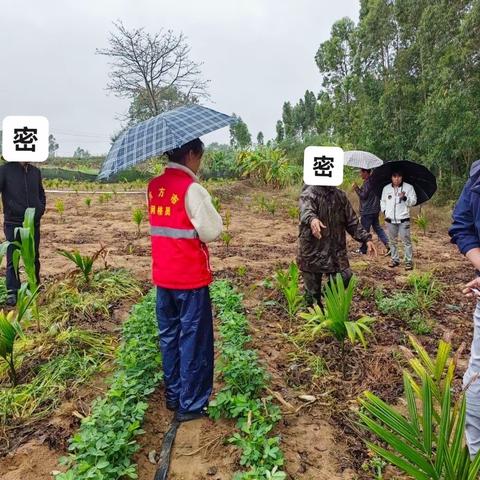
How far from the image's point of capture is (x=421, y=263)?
6828mm

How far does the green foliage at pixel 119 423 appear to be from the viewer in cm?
208

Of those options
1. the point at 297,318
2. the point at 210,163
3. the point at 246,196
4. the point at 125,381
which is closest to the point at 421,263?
the point at 297,318

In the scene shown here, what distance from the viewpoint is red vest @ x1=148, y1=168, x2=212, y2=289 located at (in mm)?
2482

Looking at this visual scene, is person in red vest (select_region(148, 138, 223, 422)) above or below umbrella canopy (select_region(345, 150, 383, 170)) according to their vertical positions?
below

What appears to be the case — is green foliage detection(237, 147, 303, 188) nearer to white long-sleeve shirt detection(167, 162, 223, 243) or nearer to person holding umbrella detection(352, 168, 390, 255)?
person holding umbrella detection(352, 168, 390, 255)

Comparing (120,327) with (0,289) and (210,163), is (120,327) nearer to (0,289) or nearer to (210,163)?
(0,289)

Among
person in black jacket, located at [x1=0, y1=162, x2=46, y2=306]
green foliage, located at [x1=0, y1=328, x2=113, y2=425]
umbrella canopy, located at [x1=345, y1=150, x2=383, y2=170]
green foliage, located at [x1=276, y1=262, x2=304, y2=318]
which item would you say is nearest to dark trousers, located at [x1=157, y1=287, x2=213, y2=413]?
green foliage, located at [x1=0, y1=328, x2=113, y2=425]

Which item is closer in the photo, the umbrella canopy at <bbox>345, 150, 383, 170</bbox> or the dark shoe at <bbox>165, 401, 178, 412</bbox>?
the dark shoe at <bbox>165, 401, 178, 412</bbox>

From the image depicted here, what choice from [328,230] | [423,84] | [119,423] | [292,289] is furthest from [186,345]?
[423,84]

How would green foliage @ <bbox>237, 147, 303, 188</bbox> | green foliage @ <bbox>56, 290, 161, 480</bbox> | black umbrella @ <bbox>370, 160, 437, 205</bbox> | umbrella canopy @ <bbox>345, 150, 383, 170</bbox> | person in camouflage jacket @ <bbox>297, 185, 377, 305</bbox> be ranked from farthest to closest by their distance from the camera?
green foliage @ <bbox>237, 147, 303, 188</bbox>
umbrella canopy @ <bbox>345, 150, 383, 170</bbox>
black umbrella @ <bbox>370, 160, 437, 205</bbox>
person in camouflage jacket @ <bbox>297, 185, 377, 305</bbox>
green foliage @ <bbox>56, 290, 161, 480</bbox>

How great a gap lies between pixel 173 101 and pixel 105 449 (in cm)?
3214

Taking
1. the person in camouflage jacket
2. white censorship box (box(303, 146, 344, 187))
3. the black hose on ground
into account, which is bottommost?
the black hose on ground

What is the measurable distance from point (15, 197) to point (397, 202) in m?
4.71

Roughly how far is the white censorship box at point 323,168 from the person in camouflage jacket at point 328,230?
15 cm
